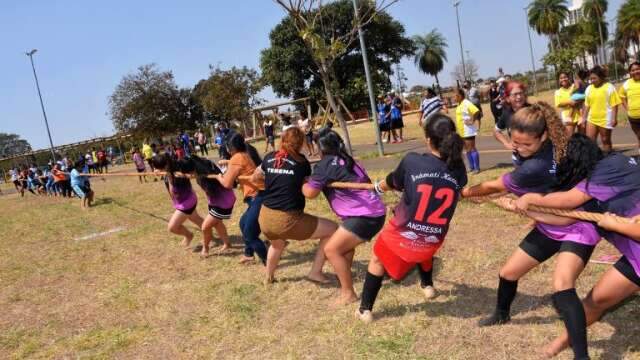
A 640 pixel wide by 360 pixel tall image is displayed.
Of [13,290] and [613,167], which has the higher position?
[613,167]

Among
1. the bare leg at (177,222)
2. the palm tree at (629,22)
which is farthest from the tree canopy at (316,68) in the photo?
the bare leg at (177,222)

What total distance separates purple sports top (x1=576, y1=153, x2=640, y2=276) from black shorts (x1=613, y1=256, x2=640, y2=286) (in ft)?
0.21

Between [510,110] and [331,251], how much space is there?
13.7 ft

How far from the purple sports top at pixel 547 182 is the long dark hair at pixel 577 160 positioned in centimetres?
9

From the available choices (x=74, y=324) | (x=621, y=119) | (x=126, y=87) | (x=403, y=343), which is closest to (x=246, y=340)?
(x=403, y=343)

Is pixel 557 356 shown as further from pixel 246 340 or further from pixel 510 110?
pixel 510 110

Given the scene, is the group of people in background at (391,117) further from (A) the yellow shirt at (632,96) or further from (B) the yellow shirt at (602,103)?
(A) the yellow shirt at (632,96)

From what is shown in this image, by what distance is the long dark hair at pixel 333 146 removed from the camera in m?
4.54

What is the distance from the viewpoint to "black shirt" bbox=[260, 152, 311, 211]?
493cm

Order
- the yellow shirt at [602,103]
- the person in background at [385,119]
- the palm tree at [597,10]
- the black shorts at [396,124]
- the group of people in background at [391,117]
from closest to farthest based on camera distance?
1. the yellow shirt at [602,103]
2. the group of people in background at [391,117]
3. the black shorts at [396,124]
4. the person in background at [385,119]
5. the palm tree at [597,10]

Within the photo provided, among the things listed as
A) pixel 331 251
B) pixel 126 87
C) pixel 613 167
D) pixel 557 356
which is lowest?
pixel 557 356

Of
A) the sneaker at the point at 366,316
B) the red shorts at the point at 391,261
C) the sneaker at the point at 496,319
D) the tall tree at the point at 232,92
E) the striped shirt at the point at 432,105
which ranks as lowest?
the sneaker at the point at 496,319

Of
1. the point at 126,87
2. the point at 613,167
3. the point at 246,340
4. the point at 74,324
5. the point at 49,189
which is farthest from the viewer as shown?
the point at 126,87

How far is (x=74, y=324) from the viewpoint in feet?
18.9
